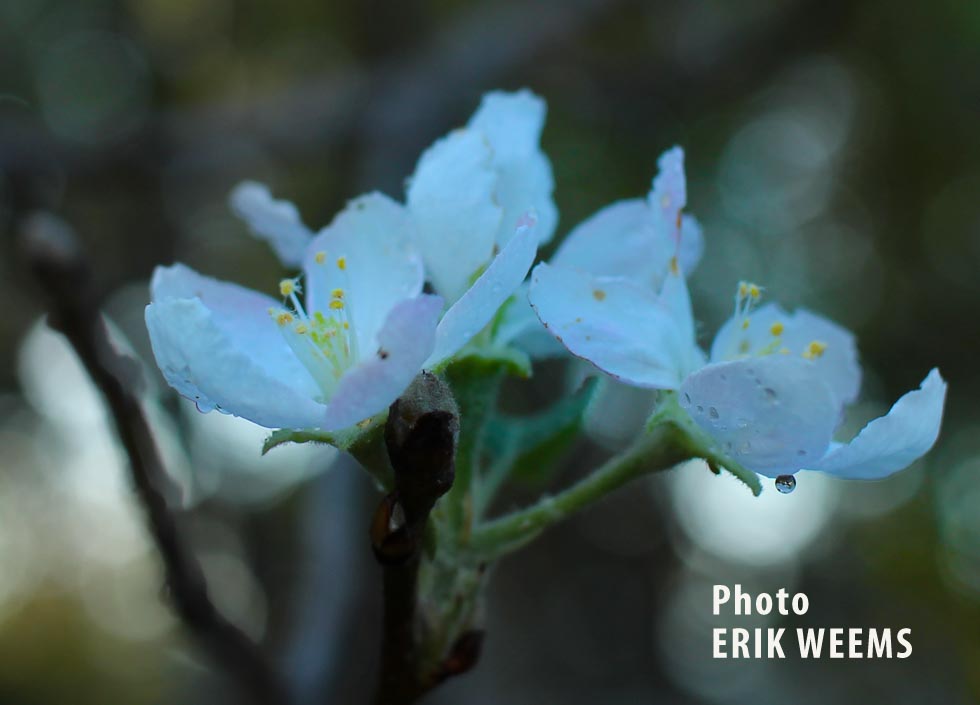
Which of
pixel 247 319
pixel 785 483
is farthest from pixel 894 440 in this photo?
pixel 247 319

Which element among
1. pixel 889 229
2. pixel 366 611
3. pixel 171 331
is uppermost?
pixel 889 229

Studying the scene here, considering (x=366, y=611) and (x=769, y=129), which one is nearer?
(x=366, y=611)

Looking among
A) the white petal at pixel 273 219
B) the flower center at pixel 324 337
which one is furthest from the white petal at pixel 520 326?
the white petal at pixel 273 219

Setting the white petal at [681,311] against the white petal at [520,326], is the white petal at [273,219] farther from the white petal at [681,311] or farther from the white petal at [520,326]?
the white petal at [681,311]

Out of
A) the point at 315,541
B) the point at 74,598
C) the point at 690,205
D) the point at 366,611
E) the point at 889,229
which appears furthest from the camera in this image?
the point at 74,598

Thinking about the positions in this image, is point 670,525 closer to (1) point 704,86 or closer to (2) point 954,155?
(2) point 954,155

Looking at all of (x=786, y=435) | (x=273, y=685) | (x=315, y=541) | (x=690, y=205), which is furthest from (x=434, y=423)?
(x=690, y=205)

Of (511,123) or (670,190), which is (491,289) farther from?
(511,123)
